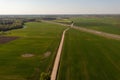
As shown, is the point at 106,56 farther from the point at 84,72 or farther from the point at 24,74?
the point at 24,74

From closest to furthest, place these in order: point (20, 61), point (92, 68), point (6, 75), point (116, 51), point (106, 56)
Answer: point (6, 75) → point (92, 68) → point (20, 61) → point (106, 56) → point (116, 51)

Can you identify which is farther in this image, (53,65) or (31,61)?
(31,61)

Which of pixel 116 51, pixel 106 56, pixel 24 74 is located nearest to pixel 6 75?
pixel 24 74

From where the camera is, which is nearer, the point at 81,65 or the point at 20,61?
the point at 81,65

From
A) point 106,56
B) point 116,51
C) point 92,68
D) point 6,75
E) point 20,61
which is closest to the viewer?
point 6,75

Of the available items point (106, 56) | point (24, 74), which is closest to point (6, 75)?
point (24, 74)

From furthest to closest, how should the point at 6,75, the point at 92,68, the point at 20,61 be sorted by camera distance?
the point at 20,61 → the point at 92,68 → the point at 6,75

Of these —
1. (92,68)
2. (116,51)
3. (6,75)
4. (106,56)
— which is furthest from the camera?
(116,51)

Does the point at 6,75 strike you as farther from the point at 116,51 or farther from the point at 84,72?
the point at 116,51
